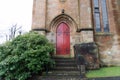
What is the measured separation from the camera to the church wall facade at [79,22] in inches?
501

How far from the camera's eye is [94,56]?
11195 mm

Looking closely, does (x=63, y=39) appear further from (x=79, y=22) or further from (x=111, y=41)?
(x=111, y=41)

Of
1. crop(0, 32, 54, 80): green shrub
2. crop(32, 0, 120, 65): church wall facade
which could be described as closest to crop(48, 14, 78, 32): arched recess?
crop(32, 0, 120, 65): church wall facade

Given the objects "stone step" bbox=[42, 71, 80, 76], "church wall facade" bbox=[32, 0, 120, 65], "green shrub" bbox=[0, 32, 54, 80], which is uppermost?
"church wall facade" bbox=[32, 0, 120, 65]

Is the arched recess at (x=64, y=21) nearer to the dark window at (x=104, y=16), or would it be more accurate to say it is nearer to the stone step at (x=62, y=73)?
the dark window at (x=104, y=16)

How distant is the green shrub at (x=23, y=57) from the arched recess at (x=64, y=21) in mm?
3418

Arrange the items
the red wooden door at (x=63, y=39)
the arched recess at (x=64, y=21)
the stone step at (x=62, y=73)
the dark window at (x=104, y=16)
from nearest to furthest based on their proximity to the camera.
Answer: the stone step at (x=62, y=73), the red wooden door at (x=63, y=39), the arched recess at (x=64, y=21), the dark window at (x=104, y=16)

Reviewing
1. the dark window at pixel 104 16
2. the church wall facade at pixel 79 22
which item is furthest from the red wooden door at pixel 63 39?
the dark window at pixel 104 16

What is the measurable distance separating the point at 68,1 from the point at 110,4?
3.85 meters

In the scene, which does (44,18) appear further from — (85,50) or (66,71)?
(66,71)

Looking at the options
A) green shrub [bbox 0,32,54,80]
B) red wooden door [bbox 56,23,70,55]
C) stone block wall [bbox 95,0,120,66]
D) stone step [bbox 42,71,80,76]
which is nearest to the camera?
green shrub [bbox 0,32,54,80]

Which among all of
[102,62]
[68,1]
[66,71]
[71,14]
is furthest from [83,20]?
[66,71]

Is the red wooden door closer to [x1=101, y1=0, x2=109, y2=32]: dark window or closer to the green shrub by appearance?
the green shrub

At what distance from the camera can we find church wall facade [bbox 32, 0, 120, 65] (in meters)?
12.7
